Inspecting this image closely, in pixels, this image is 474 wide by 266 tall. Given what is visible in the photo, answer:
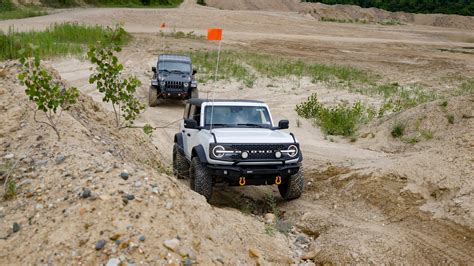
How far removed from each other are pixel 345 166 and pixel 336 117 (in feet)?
15.8

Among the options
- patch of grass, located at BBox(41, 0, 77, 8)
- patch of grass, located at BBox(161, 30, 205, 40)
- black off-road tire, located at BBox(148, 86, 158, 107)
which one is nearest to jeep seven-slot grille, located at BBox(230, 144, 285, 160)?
black off-road tire, located at BBox(148, 86, 158, 107)

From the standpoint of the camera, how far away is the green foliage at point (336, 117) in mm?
14221

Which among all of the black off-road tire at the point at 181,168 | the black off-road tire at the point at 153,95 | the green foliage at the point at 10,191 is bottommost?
the black off-road tire at the point at 153,95

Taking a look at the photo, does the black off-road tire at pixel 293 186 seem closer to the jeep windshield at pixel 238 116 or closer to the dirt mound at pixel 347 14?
the jeep windshield at pixel 238 116

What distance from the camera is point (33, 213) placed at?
5074mm

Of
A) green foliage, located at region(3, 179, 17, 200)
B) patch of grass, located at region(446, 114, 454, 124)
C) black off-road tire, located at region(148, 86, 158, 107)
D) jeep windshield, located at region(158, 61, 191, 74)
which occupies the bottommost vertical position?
black off-road tire, located at region(148, 86, 158, 107)

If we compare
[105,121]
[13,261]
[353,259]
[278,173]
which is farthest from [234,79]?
[13,261]

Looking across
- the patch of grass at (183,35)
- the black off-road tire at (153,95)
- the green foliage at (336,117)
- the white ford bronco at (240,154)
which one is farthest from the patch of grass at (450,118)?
the patch of grass at (183,35)

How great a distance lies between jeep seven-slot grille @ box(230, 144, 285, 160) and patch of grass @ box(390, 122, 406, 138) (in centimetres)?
629

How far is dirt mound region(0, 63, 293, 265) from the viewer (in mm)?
4590

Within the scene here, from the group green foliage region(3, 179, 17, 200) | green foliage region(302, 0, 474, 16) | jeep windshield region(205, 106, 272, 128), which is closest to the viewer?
green foliage region(3, 179, 17, 200)

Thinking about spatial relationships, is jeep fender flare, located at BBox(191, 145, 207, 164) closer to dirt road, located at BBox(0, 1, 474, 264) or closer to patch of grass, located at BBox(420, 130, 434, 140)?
dirt road, located at BBox(0, 1, 474, 264)

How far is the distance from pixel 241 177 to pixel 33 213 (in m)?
3.29

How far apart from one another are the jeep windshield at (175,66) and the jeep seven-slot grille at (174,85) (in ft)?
2.50
